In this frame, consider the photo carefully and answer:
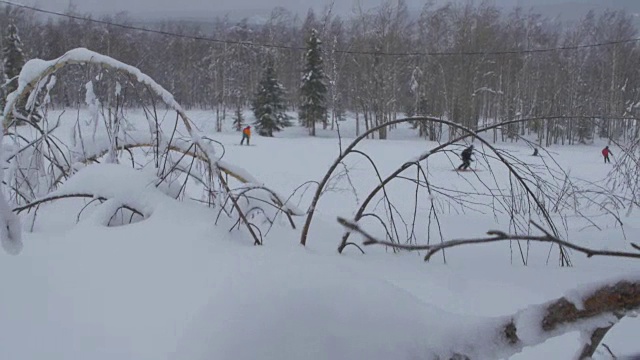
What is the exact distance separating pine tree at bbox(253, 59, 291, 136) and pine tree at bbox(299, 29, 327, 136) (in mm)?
2039

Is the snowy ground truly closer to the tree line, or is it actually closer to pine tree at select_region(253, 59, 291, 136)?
the tree line

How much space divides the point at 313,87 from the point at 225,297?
123 feet

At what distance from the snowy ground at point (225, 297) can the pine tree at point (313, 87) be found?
1403 inches

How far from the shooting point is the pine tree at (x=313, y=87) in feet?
122

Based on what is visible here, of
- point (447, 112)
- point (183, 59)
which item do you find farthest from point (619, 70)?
point (183, 59)

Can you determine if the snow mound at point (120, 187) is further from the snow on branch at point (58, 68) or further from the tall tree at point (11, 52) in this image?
the tall tree at point (11, 52)

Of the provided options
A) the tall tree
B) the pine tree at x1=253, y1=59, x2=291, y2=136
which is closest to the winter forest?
the pine tree at x1=253, y1=59, x2=291, y2=136

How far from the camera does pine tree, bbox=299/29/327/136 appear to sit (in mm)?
37094

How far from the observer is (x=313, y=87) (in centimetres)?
3794

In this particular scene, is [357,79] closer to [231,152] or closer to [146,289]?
[231,152]

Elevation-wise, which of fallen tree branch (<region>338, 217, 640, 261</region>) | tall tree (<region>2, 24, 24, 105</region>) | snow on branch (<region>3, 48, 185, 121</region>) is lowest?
fallen tree branch (<region>338, 217, 640, 261</region>)

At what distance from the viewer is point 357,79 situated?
40.6 m

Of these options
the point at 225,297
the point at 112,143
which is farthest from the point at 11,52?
the point at 225,297

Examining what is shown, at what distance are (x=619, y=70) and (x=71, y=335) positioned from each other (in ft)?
148
